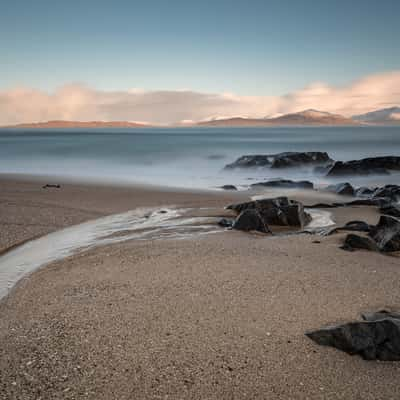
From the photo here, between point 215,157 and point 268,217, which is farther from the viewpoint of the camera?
point 215,157

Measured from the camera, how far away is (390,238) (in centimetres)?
541

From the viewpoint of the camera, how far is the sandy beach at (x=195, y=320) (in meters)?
2.58

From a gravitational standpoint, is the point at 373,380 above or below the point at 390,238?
below

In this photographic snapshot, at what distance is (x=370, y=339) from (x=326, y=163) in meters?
22.0

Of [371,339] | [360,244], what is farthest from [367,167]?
[371,339]

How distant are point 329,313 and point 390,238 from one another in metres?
2.44

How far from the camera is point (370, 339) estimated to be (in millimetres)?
2812

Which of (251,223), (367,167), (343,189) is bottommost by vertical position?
(251,223)

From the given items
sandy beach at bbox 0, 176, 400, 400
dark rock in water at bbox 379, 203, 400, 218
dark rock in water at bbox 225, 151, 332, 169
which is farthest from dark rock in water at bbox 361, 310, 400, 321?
dark rock in water at bbox 225, 151, 332, 169

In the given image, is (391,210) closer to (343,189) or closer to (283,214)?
(283,214)

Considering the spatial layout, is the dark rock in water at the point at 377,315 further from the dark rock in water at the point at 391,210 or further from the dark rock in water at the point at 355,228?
the dark rock in water at the point at 391,210

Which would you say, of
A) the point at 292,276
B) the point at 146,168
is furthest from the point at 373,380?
→ the point at 146,168

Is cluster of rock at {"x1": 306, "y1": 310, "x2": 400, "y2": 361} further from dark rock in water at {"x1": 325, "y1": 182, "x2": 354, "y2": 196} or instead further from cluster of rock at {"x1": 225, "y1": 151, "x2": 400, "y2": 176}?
cluster of rock at {"x1": 225, "y1": 151, "x2": 400, "y2": 176}

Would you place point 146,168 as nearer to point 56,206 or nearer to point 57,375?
point 56,206
